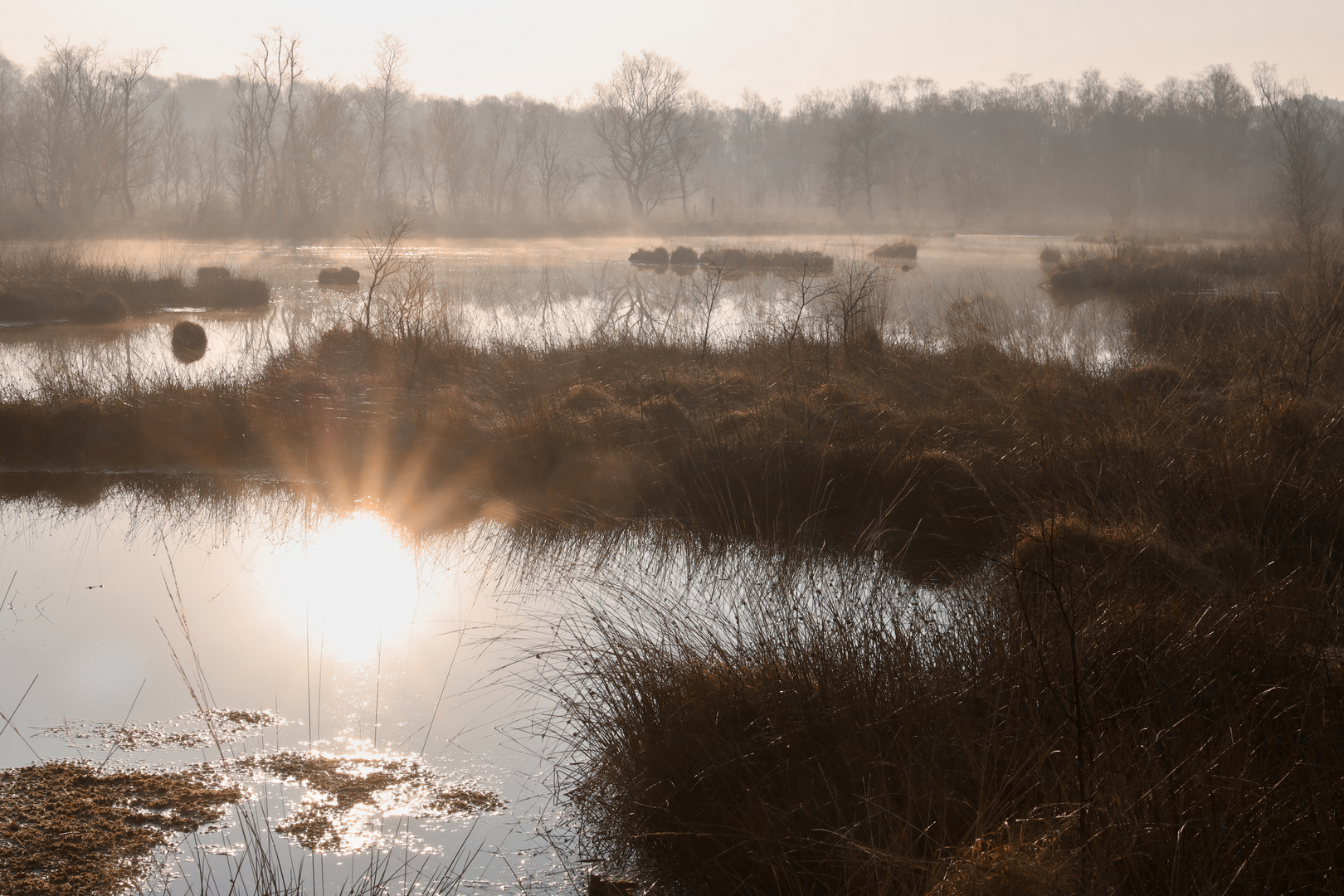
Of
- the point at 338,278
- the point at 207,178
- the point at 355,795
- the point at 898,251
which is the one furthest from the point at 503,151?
the point at 355,795

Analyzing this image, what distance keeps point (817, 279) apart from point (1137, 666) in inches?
800

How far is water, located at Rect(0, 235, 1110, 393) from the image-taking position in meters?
14.0

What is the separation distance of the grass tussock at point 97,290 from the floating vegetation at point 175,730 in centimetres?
1780

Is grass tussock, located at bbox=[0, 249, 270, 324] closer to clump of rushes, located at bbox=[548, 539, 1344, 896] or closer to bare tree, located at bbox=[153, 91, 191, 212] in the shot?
clump of rushes, located at bbox=[548, 539, 1344, 896]

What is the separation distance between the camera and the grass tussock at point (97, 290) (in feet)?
65.0

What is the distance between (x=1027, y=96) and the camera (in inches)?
3246

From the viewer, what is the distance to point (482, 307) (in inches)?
802

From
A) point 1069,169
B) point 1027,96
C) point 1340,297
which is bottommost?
point 1340,297

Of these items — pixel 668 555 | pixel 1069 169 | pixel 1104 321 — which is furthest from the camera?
pixel 1069 169

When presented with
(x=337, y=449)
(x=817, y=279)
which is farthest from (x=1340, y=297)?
(x=817, y=279)

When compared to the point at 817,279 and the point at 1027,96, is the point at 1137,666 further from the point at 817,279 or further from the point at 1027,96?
the point at 1027,96

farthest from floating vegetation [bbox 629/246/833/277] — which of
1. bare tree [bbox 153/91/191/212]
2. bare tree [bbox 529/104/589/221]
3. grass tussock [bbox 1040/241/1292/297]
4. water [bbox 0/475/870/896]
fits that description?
bare tree [bbox 529/104/589/221]

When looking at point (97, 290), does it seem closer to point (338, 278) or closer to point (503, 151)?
point (338, 278)

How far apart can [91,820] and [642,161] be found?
198ft
